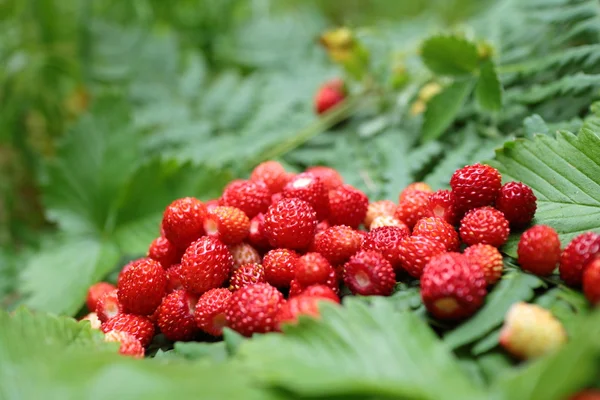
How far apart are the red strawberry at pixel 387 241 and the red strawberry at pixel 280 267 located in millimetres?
114

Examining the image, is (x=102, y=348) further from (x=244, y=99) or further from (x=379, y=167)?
(x=244, y=99)

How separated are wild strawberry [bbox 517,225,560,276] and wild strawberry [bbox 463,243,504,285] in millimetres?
35

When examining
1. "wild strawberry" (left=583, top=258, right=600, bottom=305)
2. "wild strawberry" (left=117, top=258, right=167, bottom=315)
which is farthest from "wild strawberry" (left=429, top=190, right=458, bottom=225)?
"wild strawberry" (left=117, top=258, right=167, bottom=315)

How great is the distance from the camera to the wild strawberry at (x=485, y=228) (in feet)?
2.53

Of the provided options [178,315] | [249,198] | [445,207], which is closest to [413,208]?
[445,207]

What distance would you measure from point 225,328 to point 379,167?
2.21 ft

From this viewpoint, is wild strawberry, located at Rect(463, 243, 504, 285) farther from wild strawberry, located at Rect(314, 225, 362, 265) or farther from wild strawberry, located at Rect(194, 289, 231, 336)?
wild strawberry, located at Rect(194, 289, 231, 336)

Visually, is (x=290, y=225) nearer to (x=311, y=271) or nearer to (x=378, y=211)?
(x=311, y=271)

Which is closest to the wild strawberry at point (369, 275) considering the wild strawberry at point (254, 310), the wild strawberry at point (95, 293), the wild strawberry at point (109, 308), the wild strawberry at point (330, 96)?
the wild strawberry at point (254, 310)

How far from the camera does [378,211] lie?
37.8 inches

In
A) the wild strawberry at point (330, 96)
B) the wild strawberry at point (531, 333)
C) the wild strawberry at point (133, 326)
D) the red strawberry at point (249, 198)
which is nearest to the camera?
the wild strawberry at point (531, 333)

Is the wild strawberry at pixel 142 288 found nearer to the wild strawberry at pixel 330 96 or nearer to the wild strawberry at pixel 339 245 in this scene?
the wild strawberry at pixel 339 245

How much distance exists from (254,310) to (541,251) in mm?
377

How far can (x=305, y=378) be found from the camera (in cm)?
56
